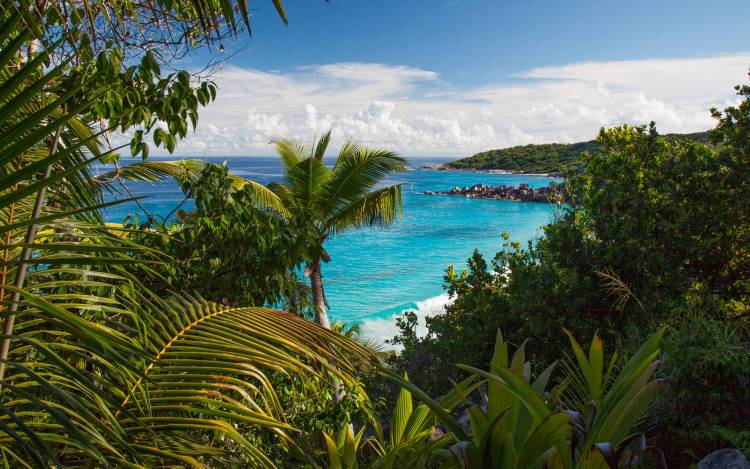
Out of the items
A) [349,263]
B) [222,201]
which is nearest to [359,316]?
[349,263]

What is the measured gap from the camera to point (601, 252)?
658 cm

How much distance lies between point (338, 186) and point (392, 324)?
1113cm

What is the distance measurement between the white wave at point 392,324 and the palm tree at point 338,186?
754cm

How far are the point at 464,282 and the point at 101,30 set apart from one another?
5912 millimetres

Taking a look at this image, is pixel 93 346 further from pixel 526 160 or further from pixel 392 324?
pixel 526 160

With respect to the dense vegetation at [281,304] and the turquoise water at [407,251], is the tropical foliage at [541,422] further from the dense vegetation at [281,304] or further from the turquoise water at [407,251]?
the turquoise water at [407,251]

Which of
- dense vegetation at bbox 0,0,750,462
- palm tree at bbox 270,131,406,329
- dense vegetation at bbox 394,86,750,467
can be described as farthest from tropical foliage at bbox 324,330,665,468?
palm tree at bbox 270,131,406,329

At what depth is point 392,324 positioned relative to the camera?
1998 centimetres

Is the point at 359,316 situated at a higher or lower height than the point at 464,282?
lower

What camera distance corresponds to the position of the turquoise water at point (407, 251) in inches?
869

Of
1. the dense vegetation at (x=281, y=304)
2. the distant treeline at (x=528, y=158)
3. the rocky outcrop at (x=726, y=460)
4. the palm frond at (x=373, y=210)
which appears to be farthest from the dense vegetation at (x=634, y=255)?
the distant treeline at (x=528, y=158)

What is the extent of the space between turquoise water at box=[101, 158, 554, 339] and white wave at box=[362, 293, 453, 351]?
0.04 meters

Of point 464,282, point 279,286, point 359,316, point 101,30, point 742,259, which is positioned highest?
point 101,30

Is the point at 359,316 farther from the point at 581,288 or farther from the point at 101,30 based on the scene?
the point at 101,30
